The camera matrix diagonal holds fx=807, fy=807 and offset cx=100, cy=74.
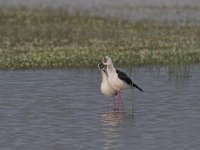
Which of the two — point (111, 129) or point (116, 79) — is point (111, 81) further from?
point (111, 129)

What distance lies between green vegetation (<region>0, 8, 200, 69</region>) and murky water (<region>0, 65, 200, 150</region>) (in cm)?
209

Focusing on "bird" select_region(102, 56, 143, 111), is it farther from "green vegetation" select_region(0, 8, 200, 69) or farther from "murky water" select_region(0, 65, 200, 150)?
"green vegetation" select_region(0, 8, 200, 69)

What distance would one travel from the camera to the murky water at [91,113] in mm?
15820

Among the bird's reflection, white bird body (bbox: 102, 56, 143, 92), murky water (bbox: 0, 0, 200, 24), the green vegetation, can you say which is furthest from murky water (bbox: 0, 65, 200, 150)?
murky water (bbox: 0, 0, 200, 24)

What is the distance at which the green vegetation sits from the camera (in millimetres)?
30359

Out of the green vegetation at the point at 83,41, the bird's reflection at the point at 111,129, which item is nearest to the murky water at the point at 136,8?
the green vegetation at the point at 83,41

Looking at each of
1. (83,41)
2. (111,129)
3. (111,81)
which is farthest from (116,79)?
(83,41)

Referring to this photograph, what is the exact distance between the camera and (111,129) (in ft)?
57.1

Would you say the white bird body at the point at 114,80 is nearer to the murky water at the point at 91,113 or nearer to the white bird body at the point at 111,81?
the white bird body at the point at 111,81

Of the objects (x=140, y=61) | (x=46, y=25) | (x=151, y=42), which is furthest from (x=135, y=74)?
(x=46, y=25)

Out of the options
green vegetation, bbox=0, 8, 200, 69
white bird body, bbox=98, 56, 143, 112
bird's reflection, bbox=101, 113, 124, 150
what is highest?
green vegetation, bbox=0, 8, 200, 69

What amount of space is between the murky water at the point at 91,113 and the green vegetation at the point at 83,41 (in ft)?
6.85

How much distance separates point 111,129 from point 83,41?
19.9 meters

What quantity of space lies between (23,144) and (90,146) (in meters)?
1.32
